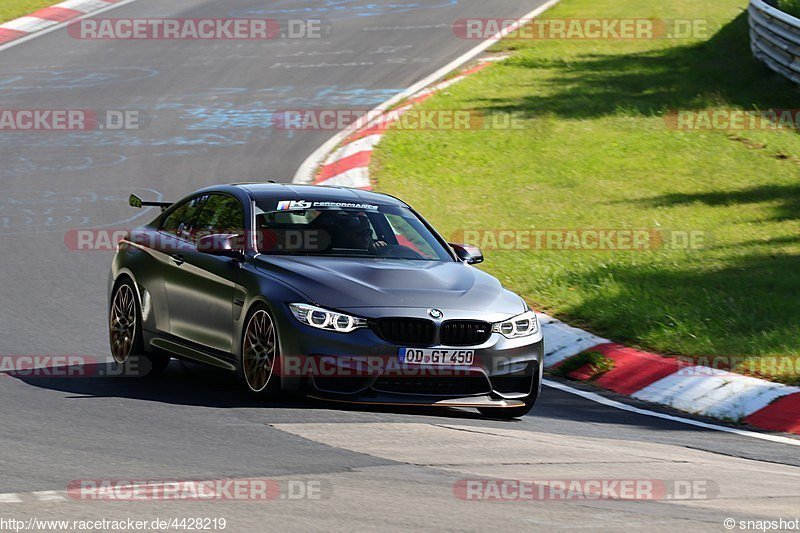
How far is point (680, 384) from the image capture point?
10266 millimetres

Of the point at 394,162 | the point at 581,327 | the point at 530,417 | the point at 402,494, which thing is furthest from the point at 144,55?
the point at 402,494

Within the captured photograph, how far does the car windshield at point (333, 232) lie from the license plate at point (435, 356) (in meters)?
1.21

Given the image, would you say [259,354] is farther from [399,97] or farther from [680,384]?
[399,97]

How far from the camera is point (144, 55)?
992 inches

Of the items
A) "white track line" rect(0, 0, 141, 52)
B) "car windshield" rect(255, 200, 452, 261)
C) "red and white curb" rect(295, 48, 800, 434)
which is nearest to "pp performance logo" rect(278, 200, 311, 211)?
"car windshield" rect(255, 200, 452, 261)

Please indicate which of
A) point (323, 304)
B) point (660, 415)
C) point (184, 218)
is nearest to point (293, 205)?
point (184, 218)

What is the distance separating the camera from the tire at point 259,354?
8.61m

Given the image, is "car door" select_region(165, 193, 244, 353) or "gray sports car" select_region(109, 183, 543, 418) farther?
"car door" select_region(165, 193, 244, 353)

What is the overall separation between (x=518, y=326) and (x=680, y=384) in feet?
6.33

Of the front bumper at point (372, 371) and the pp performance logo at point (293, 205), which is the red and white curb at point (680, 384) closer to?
the front bumper at point (372, 371)

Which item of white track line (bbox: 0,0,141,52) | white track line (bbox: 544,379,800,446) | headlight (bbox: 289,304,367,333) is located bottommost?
white track line (bbox: 544,379,800,446)

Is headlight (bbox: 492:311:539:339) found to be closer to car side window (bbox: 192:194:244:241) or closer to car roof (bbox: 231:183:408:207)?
car roof (bbox: 231:183:408:207)

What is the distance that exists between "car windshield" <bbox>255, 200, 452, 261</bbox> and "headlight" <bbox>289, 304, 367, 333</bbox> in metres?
0.93

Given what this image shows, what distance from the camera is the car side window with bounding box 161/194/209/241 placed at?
10.2m
